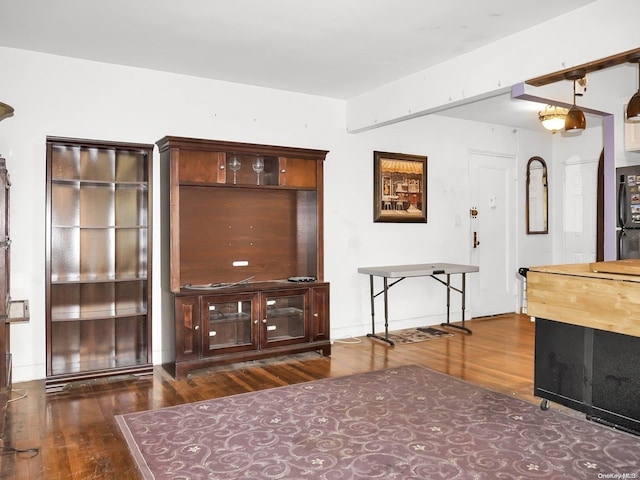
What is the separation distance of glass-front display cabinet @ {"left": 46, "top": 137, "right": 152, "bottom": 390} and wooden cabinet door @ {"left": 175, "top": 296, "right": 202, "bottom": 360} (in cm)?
31

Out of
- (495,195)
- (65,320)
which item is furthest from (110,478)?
(495,195)

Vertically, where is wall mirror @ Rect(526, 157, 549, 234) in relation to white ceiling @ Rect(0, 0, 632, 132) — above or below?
below

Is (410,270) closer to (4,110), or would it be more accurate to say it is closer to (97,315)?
(97,315)

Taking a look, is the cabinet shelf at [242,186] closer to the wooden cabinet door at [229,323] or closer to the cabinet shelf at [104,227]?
the cabinet shelf at [104,227]

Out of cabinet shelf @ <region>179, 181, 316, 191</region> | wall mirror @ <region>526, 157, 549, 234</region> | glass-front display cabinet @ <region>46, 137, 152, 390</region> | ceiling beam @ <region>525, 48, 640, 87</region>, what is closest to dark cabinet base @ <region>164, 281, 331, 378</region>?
glass-front display cabinet @ <region>46, 137, 152, 390</region>

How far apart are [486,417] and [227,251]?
283cm

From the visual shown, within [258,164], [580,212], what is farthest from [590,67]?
[580,212]

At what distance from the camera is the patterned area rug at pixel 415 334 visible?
5.57m

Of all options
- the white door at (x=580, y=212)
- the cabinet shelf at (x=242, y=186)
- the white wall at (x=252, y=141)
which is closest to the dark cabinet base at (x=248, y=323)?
the white wall at (x=252, y=141)

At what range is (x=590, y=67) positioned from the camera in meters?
3.29

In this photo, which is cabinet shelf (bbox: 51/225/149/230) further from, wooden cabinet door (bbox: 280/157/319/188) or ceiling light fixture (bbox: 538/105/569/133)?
ceiling light fixture (bbox: 538/105/569/133)

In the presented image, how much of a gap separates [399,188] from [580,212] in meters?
3.14

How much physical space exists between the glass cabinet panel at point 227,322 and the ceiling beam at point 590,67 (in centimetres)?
299

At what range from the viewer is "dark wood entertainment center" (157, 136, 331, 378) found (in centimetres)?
431
